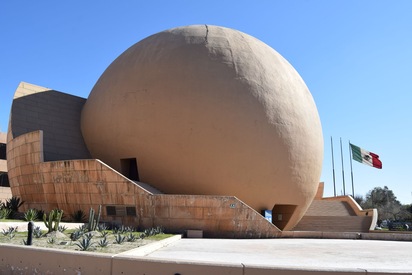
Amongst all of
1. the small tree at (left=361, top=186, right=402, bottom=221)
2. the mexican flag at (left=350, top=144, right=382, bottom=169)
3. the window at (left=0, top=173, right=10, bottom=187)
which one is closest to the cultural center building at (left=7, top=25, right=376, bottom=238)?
the mexican flag at (left=350, top=144, right=382, bottom=169)

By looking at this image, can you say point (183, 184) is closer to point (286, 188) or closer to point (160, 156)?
point (160, 156)

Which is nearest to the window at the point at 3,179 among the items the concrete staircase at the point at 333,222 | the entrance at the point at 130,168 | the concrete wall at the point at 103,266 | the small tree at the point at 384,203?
the entrance at the point at 130,168

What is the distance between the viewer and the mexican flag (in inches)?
1331

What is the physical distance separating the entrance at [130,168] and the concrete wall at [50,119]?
3181 millimetres

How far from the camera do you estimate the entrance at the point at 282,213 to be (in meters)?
19.3

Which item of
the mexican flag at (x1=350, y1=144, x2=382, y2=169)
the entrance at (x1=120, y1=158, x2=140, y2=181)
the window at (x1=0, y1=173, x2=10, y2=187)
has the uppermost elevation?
the mexican flag at (x1=350, y1=144, x2=382, y2=169)

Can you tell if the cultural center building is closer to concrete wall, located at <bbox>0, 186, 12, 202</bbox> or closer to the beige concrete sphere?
the beige concrete sphere

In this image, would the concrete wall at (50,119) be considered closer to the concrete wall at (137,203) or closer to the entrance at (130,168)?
the entrance at (130,168)

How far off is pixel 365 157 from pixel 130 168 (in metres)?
23.2

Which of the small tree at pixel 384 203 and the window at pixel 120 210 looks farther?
the small tree at pixel 384 203

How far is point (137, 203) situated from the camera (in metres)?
14.4

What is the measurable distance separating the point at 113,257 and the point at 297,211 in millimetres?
14668

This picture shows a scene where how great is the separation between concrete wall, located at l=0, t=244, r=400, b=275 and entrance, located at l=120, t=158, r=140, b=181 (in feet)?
36.4

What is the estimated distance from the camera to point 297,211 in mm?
19312
